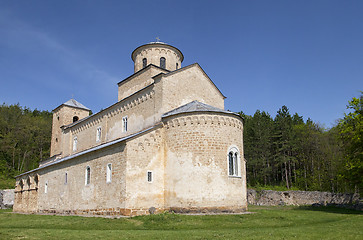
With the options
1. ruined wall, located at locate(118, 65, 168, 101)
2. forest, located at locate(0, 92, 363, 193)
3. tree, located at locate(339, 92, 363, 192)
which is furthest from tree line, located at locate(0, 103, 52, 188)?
tree, located at locate(339, 92, 363, 192)

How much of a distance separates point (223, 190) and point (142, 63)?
13.5 meters

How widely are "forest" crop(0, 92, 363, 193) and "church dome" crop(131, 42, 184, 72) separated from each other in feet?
76.5

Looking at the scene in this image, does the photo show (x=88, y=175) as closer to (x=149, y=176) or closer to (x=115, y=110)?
(x=149, y=176)

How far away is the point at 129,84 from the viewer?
84.7 ft

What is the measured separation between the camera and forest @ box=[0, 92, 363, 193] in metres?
40.3

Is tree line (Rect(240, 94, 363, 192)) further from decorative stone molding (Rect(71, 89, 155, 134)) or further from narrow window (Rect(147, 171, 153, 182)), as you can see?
narrow window (Rect(147, 171, 153, 182))

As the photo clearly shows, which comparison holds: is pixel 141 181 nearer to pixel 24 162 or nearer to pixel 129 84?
pixel 129 84

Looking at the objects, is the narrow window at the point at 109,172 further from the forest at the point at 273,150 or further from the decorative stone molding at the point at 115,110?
the forest at the point at 273,150

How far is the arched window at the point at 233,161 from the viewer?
18188mm

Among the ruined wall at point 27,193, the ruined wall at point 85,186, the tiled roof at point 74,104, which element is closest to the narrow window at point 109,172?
the ruined wall at point 85,186

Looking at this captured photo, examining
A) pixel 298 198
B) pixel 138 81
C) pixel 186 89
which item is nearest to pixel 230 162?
pixel 186 89

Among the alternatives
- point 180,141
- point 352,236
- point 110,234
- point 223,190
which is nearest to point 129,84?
point 180,141

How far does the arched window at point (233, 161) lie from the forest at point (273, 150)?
22952 millimetres

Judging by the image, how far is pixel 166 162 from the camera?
18.3 m
